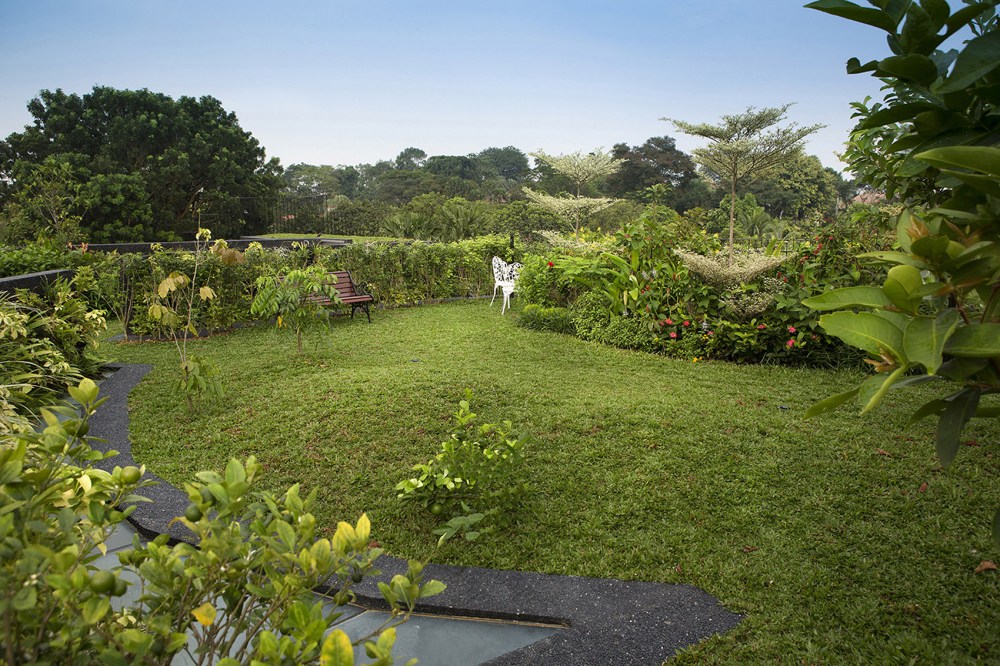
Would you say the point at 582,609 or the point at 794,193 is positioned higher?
the point at 794,193

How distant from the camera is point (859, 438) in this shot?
12.3 feet

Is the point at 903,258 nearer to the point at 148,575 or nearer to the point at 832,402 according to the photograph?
the point at 832,402

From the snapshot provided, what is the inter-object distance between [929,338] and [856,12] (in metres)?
0.42

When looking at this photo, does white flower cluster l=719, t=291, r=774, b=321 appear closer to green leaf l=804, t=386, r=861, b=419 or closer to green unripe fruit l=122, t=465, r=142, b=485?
green leaf l=804, t=386, r=861, b=419

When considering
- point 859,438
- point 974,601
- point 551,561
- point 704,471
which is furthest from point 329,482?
point 859,438

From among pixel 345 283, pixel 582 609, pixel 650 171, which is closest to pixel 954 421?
pixel 582 609

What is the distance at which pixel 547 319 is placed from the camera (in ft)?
25.2

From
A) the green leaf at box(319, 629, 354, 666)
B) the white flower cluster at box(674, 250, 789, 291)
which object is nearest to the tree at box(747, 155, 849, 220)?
the white flower cluster at box(674, 250, 789, 291)

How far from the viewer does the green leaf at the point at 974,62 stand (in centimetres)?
64

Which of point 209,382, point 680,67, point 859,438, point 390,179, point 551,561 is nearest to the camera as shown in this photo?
point 551,561

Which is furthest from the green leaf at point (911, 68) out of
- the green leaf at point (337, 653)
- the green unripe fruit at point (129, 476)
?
the green unripe fruit at point (129, 476)

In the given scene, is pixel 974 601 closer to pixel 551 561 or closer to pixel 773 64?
pixel 551 561

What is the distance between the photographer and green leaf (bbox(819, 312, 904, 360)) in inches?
27.1

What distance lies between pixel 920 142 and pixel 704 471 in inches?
113
